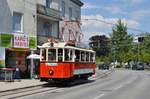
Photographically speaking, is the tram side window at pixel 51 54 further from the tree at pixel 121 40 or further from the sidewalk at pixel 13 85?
the tree at pixel 121 40

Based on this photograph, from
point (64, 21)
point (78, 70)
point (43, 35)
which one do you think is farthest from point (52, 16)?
point (78, 70)

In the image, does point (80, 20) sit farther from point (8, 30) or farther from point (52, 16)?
point (8, 30)

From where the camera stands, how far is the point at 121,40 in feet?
→ 391

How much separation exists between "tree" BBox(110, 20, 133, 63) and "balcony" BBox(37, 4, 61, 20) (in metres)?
70.0

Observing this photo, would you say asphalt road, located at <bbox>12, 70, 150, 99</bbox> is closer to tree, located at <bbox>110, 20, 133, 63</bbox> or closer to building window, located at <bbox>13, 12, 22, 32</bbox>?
building window, located at <bbox>13, 12, 22, 32</bbox>

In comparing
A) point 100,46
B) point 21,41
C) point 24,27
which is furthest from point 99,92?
point 100,46

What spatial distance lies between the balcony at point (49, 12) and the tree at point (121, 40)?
7003cm

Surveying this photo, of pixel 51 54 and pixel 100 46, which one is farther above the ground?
pixel 100 46

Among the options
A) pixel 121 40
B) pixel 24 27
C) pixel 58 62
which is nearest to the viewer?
pixel 58 62

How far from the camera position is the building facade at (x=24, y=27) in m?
36.0

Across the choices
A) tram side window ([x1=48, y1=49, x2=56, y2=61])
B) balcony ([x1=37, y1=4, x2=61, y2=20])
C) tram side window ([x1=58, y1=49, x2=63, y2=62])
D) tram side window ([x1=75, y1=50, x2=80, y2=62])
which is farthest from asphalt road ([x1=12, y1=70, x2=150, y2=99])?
balcony ([x1=37, y1=4, x2=61, y2=20])

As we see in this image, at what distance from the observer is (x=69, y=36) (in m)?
56.9

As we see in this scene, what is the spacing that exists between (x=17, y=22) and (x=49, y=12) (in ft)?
24.6

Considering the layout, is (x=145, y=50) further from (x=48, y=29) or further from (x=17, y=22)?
(x=17, y=22)
